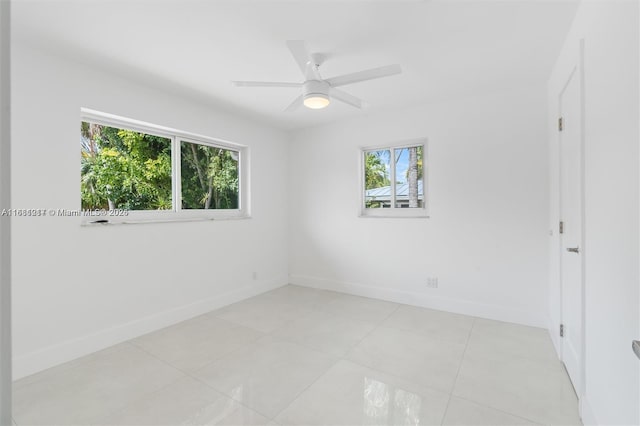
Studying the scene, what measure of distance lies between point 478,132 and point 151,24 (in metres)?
3.07

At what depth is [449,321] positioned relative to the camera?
3.06m

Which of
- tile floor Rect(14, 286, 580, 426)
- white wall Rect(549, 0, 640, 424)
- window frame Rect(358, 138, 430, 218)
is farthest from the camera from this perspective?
window frame Rect(358, 138, 430, 218)

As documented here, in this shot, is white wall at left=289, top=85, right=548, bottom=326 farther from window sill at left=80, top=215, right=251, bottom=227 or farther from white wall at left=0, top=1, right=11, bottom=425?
white wall at left=0, top=1, right=11, bottom=425

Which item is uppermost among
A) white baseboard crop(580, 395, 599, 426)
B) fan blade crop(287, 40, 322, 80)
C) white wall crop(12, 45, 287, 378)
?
fan blade crop(287, 40, 322, 80)

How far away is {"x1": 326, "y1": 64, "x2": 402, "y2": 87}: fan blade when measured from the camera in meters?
1.96

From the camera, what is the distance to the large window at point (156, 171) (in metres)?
2.67

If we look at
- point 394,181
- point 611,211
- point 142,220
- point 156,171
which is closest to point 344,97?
point 394,181

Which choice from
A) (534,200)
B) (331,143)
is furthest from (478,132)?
(331,143)

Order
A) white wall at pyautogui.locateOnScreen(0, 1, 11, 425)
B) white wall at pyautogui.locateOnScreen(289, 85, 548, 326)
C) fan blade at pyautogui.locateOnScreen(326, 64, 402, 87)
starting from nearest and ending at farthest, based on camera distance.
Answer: white wall at pyautogui.locateOnScreen(0, 1, 11, 425) < fan blade at pyautogui.locateOnScreen(326, 64, 402, 87) < white wall at pyautogui.locateOnScreen(289, 85, 548, 326)

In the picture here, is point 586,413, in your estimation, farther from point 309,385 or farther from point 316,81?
point 316,81

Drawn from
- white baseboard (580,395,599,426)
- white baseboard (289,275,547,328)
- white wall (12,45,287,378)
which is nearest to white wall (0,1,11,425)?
white baseboard (580,395,599,426)

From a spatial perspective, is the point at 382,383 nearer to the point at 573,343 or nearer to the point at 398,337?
the point at 398,337

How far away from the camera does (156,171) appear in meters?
3.11

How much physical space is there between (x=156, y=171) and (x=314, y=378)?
8.33ft
